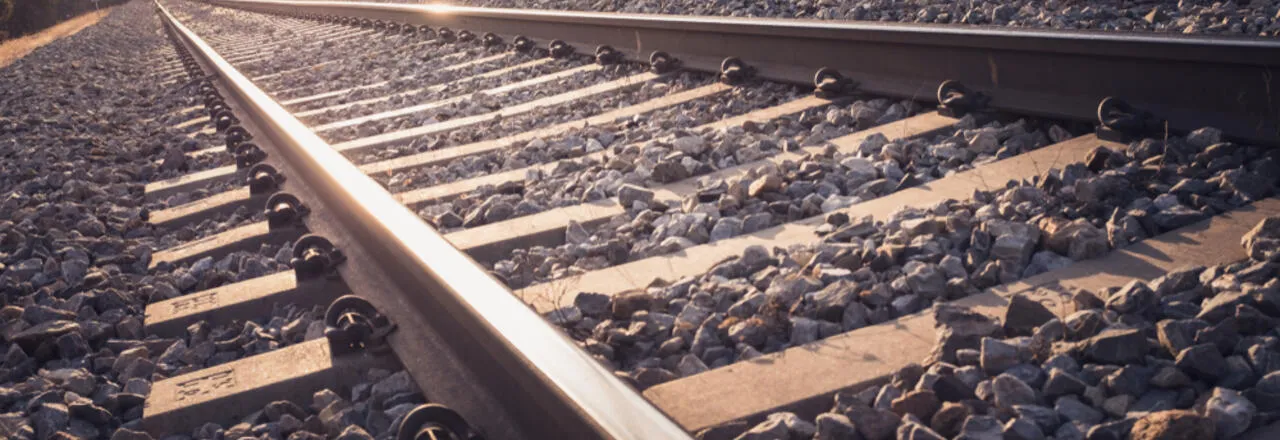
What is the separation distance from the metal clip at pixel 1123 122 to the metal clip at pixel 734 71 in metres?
2.17

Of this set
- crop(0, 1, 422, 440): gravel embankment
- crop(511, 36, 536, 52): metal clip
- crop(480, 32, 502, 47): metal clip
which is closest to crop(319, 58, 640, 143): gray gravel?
crop(0, 1, 422, 440): gravel embankment

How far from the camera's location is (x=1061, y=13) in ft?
21.0

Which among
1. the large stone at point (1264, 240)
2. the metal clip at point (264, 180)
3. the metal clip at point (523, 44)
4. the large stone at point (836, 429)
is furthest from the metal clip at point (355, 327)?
the metal clip at point (523, 44)

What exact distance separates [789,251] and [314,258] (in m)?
1.31

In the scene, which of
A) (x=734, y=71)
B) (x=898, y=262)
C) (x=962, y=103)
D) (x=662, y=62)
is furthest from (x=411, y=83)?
(x=898, y=262)

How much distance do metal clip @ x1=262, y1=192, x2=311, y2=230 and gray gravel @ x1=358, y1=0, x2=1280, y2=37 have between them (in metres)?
3.54

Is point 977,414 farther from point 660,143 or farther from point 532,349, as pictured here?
point 660,143

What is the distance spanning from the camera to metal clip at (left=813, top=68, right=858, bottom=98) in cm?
495

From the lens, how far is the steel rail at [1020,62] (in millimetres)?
3488

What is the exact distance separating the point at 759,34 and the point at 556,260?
2804mm

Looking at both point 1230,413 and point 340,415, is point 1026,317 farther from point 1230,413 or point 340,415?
point 340,415

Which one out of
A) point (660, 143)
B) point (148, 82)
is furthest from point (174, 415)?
point (148, 82)

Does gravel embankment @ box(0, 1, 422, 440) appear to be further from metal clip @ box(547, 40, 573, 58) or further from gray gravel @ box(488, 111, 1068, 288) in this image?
metal clip @ box(547, 40, 573, 58)

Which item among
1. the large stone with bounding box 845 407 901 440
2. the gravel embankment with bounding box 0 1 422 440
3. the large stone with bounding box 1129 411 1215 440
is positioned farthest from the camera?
the gravel embankment with bounding box 0 1 422 440
